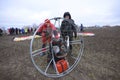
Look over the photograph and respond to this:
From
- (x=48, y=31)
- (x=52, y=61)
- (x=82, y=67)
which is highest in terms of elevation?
(x=48, y=31)

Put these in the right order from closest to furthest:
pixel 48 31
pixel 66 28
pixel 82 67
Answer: pixel 48 31 < pixel 66 28 < pixel 82 67

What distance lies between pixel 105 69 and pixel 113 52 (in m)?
2.57

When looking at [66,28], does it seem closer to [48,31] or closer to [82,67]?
[48,31]

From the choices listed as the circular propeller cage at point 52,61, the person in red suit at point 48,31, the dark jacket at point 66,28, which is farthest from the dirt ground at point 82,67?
the person in red suit at point 48,31

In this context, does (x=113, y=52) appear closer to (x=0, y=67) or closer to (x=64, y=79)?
(x=64, y=79)

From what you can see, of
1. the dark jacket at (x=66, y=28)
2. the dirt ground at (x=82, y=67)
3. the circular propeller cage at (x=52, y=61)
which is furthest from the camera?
the dirt ground at (x=82, y=67)

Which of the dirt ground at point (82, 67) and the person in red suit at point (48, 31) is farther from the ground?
the person in red suit at point (48, 31)

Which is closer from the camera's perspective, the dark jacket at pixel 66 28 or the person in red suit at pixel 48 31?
the person in red suit at pixel 48 31

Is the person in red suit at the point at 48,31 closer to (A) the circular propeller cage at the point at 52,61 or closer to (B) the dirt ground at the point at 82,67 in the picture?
(A) the circular propeller cage at the point at 52,61

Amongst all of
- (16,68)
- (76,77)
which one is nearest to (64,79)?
(76,77)

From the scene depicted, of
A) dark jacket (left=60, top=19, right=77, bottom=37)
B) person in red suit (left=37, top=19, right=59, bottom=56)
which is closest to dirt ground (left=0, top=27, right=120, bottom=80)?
dark jacket (left=60, top=19, right=77, bottom=37)

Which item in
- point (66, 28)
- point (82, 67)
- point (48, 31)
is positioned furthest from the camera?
point (82, 67)

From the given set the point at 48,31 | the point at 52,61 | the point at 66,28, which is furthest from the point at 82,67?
the point at 48,31

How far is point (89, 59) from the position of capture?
9102mm
